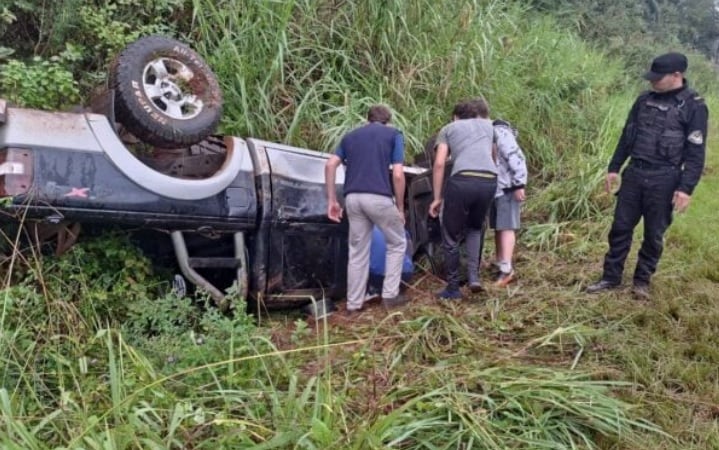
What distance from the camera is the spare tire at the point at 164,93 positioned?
3756mm

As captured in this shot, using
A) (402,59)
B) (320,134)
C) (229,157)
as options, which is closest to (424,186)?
(320,134)

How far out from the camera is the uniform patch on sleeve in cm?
405

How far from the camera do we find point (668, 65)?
406 centimetres

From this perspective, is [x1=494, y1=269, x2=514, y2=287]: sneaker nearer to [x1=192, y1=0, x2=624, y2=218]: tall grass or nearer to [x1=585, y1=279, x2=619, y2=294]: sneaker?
[x1=585, y1=279, x2=619, y2=294]: sneaker

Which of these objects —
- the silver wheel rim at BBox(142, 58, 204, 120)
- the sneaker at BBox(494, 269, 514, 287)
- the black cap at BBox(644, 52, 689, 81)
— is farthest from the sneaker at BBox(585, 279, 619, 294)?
the silver wheel rim at BBox(142, 58, 204, 120)

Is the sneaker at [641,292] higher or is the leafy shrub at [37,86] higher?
the leafy shrub at [37,86]

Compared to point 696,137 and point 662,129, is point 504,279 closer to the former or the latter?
point 662,129

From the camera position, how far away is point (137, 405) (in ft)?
8.60

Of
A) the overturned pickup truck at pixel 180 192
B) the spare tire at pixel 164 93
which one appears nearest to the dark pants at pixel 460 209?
the overturned pickup truck at pixel 180 192

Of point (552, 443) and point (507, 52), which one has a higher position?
point (507, 52)

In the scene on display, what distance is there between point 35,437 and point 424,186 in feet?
10.7

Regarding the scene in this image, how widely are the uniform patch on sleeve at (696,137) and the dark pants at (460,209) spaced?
1.21 meters

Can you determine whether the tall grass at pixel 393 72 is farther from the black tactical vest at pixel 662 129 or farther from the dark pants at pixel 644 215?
the black tactical vest at pixel 662 129

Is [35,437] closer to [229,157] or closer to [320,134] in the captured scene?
[229,157]
